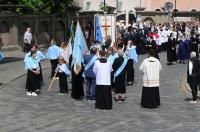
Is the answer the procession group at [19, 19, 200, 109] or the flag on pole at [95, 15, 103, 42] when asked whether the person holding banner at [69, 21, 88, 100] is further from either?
the flag on pole at [95, 15, 103, 42]

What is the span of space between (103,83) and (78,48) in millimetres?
2621

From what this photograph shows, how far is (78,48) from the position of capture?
19.6 meters

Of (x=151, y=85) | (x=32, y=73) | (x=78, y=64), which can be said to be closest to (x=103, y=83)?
(x=151, y=85)

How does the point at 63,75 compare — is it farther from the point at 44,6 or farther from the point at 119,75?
the point at 44,6

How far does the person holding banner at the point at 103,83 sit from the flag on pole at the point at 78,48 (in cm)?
177

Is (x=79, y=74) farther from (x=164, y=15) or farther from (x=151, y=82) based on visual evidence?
(x=164, y=15)

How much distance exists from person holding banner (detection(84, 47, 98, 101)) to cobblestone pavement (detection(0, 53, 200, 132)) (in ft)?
0.93

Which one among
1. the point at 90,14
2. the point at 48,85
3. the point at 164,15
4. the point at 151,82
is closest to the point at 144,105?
the point at 151,82

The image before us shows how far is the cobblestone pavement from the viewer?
14.4m

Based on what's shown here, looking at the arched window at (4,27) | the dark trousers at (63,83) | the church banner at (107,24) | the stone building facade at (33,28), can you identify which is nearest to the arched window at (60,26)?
the stone building facade at (33,28)

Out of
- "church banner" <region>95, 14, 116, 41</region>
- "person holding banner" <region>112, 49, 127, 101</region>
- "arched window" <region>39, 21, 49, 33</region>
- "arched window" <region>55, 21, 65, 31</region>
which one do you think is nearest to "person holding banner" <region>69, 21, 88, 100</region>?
"person holding banner" <region>112, 49, 127, 101</region>

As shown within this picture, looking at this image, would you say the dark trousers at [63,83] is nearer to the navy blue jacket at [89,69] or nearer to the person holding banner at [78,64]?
the person holding banner at [78,64]

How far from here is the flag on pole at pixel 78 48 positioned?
1920 cm

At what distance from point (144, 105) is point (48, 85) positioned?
20.1 feet
